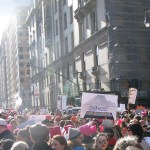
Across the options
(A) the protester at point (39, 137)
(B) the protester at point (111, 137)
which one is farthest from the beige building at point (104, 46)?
(A) the protester at point (39, 137)

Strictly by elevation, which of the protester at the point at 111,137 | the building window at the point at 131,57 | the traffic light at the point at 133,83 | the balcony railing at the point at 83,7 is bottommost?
the protester at the point at 111,137

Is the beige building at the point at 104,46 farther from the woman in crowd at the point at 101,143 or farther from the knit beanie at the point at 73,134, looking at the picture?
the woman in crowd at the point at 101,143

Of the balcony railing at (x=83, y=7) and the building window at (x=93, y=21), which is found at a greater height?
the balcony railing at (x=83, y=7)

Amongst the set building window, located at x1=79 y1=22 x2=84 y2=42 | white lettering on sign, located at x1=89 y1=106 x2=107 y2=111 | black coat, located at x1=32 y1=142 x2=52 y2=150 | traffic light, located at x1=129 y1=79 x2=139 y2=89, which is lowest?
black coat, located at x1=32 y1=142 x2=52 y2=150

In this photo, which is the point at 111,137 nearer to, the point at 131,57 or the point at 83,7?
the point at 131,57

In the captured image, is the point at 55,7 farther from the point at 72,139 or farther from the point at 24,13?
the point at 24,13

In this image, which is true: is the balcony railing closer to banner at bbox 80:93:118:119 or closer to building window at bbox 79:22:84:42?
building window at bbox 79:22:84:42

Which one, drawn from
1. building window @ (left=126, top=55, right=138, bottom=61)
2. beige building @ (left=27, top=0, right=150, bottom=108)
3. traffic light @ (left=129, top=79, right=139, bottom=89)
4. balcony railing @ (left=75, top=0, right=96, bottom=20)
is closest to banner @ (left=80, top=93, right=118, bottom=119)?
beige building @ (left=27, top=0, right=150, bottom=108)

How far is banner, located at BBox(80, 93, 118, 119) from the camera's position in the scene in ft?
33.0

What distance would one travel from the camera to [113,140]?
7590 mm

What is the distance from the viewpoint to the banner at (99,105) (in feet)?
33.0

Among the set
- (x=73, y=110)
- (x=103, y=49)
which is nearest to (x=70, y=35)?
(x=103, y=49)

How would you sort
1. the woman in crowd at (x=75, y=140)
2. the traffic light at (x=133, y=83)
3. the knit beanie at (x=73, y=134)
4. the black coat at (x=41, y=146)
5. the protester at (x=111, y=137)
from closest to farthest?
the black coat at (x=41, y=146) → the woman in crowd at (x=75, y=140) → the knit beanie at (x=73, y=134) → the protester at (x=111, y=137) → the traffic light at (x=133, y=83)

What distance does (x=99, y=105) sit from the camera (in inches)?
403
